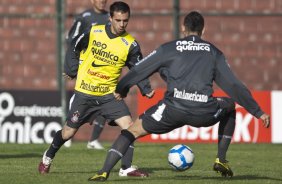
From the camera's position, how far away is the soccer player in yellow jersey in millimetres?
11977

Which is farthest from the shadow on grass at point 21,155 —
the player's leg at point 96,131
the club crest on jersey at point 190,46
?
the club crest on jersey at point 190,46

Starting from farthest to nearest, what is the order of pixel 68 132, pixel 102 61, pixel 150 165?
1. pixel 150 165
2. pixel 102 61
3. pixel 68 132

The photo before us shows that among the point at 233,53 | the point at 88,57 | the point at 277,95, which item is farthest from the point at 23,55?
the point at 88,57

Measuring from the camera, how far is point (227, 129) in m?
11.2

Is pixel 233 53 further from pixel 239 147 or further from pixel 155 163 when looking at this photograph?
pixel 155 163

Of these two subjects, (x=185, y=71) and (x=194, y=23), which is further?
(x=194, y=23)

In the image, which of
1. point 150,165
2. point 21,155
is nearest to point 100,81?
point 150,165

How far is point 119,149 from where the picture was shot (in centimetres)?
1057

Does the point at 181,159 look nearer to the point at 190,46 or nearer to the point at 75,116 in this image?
the point at 190,46

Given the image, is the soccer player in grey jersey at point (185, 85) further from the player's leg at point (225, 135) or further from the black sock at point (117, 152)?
the player's leg at point (225, 135)

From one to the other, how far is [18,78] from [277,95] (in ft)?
22.3

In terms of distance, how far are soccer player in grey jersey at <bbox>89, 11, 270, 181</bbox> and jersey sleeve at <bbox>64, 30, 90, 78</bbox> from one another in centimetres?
173

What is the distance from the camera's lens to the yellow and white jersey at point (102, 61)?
1199cm

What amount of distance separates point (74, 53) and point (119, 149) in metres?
2.16
